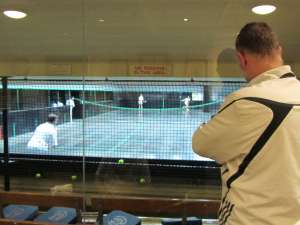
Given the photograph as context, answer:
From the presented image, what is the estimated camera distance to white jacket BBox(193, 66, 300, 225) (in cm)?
89

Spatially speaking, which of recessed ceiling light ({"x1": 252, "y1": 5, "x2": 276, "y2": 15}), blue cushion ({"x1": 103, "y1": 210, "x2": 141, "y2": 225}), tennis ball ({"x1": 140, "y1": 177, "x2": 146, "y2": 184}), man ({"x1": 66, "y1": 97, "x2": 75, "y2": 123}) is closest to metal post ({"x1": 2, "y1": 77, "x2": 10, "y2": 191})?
man ({"x1": 66, "y1": 97, "x2": 75, "y2": 123})

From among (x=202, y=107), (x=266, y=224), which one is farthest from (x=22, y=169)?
(x=266, y=224)

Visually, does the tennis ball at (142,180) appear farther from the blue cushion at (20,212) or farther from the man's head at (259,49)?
the man's head at (259,49)

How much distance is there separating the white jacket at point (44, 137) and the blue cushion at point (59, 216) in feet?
3.09

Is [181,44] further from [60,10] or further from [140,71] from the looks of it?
[60,10]

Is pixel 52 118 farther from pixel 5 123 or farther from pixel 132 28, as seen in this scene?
pixel 132 28

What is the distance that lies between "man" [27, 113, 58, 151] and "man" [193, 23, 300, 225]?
7.38ft

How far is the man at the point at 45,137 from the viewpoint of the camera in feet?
9.82

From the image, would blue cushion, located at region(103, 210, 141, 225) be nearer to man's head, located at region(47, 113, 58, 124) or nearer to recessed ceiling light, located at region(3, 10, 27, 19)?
man's head, located at region(47, 113, 58, 124)


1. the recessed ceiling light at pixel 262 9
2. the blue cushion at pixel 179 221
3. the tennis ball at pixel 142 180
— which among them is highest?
the recessed ceiling light at pixel 262 9

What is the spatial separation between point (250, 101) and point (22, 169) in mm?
2474

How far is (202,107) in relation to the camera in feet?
8.03

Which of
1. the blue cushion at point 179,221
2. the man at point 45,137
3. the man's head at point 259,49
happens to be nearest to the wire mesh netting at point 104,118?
the man at point 45,137

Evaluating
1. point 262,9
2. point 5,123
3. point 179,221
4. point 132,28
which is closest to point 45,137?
point 5,123
